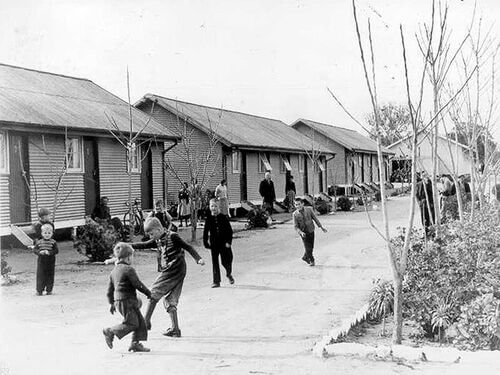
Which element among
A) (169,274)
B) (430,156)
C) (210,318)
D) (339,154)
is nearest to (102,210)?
(210,318)

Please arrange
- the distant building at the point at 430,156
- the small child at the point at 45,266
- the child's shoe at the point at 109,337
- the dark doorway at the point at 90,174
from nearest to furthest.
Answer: the child's shoe at the point at 109,337 < the small child at the point at 45,266 < the distant building at the point at 430,156 < the dark doorway at the point at 90,174

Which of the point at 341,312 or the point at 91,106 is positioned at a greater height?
the point at 91,106

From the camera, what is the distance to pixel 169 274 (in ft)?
23.1

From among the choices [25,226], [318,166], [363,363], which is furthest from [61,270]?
[318,166]

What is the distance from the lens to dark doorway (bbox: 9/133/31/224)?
48.1ft

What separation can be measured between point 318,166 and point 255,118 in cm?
507

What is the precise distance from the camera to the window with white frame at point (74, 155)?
54.2 ft

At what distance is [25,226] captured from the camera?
14570 millimetres

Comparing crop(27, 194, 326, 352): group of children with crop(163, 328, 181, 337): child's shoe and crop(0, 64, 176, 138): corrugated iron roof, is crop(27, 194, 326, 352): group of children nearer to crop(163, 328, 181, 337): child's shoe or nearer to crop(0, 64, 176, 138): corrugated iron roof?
crop(163, 328, 181, 337): child's shoe

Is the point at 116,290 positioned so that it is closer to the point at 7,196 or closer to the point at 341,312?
the point at 341,312

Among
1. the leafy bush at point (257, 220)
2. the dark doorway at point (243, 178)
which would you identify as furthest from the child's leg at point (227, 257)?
the dark doorway at point (243, 178)

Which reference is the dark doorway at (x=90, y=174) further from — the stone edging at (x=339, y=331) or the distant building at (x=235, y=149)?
the stone edging at (x=339, y=331)

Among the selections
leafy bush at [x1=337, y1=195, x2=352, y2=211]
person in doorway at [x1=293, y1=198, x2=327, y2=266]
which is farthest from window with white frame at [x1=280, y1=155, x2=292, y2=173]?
person in doorway at [x1=293, y1=198, x2=327, y2=266]

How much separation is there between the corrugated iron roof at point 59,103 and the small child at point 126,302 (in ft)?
27.8
